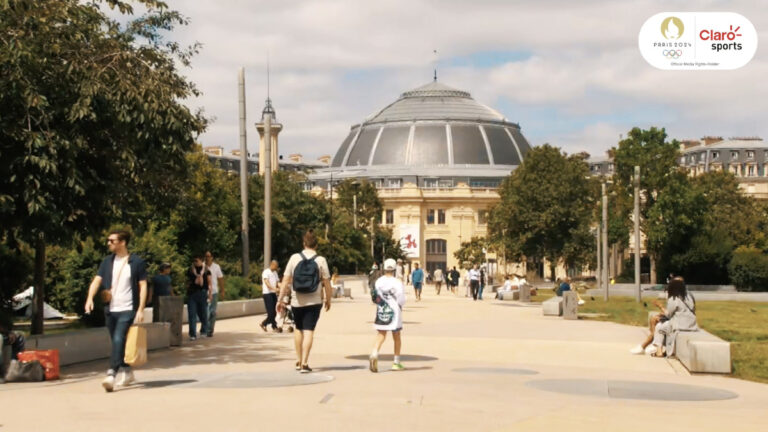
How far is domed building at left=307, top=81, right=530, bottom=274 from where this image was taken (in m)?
165

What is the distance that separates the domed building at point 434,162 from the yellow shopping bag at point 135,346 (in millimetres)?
141147

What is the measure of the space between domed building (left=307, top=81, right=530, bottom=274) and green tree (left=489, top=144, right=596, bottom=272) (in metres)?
54.5

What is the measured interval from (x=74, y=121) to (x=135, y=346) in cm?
432

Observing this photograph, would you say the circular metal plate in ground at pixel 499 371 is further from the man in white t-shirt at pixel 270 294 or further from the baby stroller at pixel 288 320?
the man in white t-shirt at pixel 270 294

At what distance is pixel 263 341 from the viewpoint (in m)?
21.1

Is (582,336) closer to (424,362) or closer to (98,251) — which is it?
(424,362)

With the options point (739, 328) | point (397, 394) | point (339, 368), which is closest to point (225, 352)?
point (339, 368)

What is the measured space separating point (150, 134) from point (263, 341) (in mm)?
5871

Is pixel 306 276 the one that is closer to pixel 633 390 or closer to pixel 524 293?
pixel 633 390

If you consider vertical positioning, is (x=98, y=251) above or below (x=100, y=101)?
below

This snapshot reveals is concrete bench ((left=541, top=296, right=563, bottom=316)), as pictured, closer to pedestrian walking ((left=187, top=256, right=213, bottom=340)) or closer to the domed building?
pedestrian walking ((left=187, top=256, right=213, bottom=340))

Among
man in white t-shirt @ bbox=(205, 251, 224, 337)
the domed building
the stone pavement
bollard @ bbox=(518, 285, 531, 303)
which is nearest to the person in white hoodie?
the stone pavement

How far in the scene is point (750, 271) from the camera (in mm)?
69562

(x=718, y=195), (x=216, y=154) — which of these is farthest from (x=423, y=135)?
(x=718, y=195)
